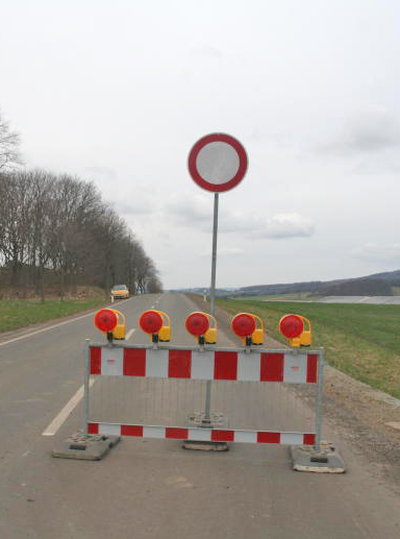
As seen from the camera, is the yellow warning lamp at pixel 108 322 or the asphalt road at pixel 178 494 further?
the yellow warning lamp at pixel 108 322

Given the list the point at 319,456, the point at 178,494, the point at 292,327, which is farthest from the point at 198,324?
the point at 319,456

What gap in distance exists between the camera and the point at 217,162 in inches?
210

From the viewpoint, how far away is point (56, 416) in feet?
19.4

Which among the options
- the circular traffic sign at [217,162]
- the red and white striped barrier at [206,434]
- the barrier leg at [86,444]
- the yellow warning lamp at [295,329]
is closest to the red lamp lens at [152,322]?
the barrier leg at [86,444]

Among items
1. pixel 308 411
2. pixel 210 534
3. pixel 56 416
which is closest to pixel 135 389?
pixel 56 416

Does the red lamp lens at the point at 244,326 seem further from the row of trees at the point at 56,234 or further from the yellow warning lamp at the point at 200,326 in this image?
the row of trees at the point at 56,234

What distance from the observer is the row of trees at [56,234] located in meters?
40.5

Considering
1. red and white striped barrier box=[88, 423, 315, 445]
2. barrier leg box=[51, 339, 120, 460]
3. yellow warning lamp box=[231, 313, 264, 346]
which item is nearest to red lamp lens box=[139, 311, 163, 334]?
barrier leg box=[51, 339, 120, 460]

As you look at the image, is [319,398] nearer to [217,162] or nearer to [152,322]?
[152,322]

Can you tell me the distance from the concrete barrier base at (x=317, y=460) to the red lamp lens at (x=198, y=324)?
1.43 metres

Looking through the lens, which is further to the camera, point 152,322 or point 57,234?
point 57,234

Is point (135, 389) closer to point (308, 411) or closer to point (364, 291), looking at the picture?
point (308, 411)

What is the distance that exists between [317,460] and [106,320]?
7.68ft

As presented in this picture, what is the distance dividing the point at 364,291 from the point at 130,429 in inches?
3468
